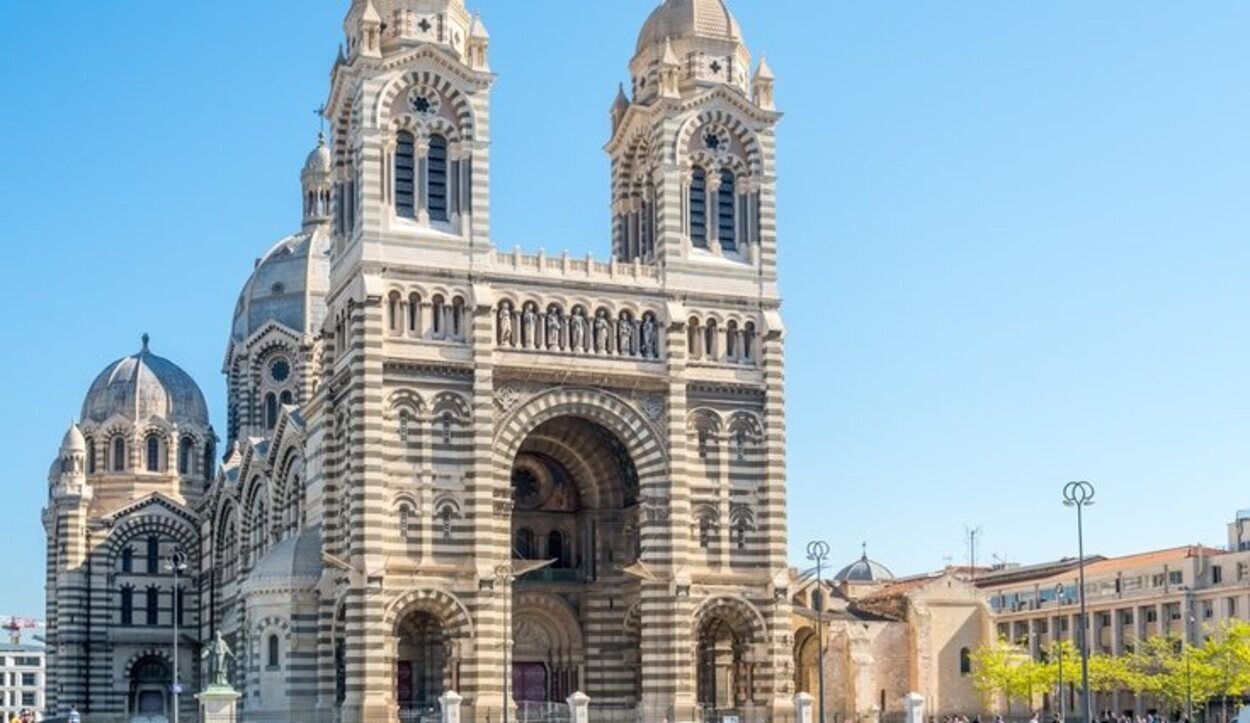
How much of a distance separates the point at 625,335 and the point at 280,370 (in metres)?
33.6

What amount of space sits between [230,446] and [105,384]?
777 cm

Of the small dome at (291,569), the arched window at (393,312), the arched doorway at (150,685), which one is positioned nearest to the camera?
the arched window at (393,312)

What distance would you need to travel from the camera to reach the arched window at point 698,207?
69.1m

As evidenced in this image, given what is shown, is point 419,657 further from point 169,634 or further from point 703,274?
point 169,634

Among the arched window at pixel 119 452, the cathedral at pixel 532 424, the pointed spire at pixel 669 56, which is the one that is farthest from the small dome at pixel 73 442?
the pointed spire at pixel 669 56

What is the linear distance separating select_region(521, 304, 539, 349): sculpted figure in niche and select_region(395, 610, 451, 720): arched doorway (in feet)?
33.1

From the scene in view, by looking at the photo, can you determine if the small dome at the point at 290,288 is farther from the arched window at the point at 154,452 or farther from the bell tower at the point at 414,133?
the bell tower at the point at 414,133

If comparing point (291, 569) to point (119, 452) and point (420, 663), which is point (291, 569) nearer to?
point (420, 663)

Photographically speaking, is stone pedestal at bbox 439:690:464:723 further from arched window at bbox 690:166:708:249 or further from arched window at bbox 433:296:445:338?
arched window at bbox 690:166:708:249

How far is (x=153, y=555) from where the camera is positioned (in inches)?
3693

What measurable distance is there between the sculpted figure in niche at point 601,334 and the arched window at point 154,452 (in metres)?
39.2

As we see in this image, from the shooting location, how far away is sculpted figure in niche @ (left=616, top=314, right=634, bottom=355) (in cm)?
6638

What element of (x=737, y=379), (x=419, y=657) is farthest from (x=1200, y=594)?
(x=419, y=657)

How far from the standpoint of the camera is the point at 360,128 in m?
64.0
